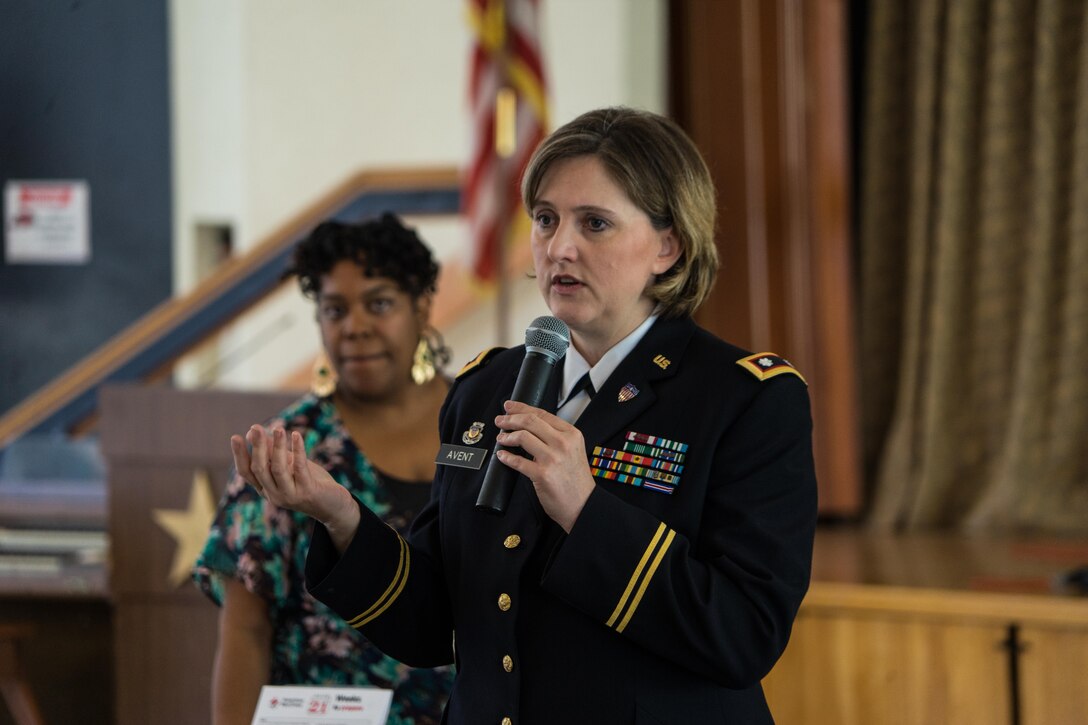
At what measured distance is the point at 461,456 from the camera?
1396 mm

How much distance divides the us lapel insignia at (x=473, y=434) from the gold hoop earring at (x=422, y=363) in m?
0.69

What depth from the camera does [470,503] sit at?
141 centimetres

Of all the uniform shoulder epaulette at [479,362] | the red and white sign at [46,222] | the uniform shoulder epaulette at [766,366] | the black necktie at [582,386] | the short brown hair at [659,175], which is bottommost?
the black necktie at [582,386]

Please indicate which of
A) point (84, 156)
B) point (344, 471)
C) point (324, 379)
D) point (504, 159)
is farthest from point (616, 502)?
point (504, 159)

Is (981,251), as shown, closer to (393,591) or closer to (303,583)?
(303,583)

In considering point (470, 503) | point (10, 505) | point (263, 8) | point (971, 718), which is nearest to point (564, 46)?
point (263, 8)

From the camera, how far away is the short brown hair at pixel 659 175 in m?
1.34

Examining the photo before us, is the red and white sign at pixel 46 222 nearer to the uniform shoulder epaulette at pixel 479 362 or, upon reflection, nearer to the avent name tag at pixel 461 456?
the uniform shoulder epaulette at pixel 479 362

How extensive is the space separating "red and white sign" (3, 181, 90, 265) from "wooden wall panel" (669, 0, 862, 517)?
207 centimetres

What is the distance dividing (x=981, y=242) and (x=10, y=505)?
10.5 feet

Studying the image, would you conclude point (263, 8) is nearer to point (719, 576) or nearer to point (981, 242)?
point (981, 242)

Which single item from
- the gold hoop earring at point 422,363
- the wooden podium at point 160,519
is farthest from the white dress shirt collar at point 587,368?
the wooden podium at point 160,519

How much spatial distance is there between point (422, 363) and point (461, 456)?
77 centimetres

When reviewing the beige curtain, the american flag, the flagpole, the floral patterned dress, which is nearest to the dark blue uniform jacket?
the floral patterned dress
